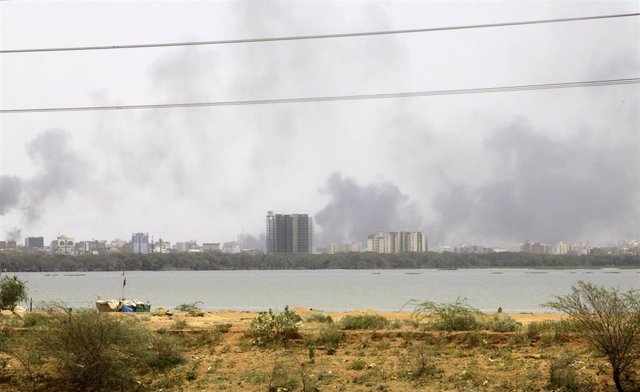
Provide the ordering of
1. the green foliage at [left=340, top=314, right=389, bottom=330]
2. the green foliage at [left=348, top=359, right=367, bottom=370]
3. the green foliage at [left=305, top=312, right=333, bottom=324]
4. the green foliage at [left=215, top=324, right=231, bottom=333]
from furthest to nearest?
1. the green foliage at [left=305, top=312, right=333, bottom=324]
2. the green foliage at [left=340, top=314, right=389, bottom=330]
3. the green foliage at [left=215, top=324, right=231, bottom=333]
4. the green foliage at [left=348, top=359, right=367, bottom=370]

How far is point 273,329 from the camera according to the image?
973 inches

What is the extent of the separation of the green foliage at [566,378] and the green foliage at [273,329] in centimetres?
896

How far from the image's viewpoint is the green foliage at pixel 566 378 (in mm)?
18234

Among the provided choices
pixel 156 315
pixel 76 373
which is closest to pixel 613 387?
pixel 76 373

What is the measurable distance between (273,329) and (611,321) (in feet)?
35.0

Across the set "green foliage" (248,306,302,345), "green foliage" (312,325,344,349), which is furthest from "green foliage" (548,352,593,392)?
"green foliage" (248,306,302,345)

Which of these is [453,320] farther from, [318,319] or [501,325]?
[318,319]

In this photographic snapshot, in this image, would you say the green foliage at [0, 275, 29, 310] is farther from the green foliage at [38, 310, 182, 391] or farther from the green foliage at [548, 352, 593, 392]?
the green foliage at [548, 352, 593, 392]

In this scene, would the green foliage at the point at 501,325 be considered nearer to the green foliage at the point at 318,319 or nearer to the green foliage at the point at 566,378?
the green foliage at the point at 566,378

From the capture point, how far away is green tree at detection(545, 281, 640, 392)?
18.5m

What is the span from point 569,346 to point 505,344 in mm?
1908

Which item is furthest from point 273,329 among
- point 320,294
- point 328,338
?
point 320,294

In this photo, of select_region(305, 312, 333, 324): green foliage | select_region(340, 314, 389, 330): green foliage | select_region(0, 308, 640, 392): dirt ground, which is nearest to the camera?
select_region(0, 308, 640, 392): dirt ground

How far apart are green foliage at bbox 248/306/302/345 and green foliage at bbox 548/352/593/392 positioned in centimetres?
896
